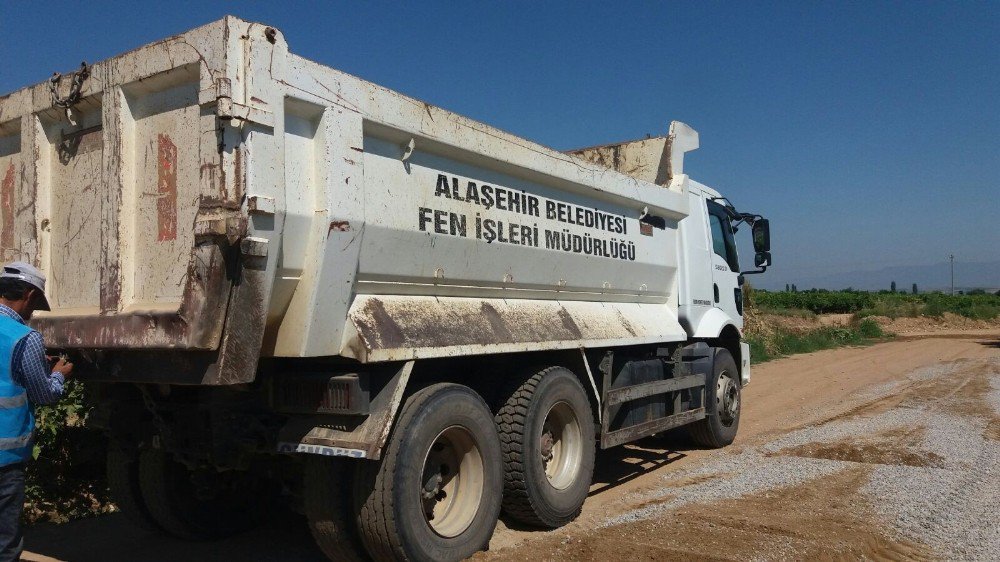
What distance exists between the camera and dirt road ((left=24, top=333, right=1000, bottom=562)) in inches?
187

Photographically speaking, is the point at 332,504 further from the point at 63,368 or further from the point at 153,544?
the point at 153,544

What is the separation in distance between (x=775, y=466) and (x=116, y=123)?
608cm

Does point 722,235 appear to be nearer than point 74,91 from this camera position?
No

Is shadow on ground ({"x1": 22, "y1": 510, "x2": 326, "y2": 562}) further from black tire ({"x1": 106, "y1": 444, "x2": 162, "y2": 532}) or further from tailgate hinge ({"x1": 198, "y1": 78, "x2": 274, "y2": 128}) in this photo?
tailgate hinge ({"x1": 198, "y1": 78, "x2": 274, "y2": 128})

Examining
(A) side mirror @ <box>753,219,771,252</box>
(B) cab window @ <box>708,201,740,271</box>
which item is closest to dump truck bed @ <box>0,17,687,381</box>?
(B) cab window @ <box>708,201,740,271</box>

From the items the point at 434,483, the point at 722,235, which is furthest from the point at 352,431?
the point at 722,235

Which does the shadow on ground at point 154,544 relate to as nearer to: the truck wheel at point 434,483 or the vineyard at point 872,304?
the truck wheel at point 434,483

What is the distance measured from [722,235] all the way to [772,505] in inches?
154

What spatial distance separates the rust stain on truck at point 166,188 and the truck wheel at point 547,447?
93.4 inches

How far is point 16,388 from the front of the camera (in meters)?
3.28

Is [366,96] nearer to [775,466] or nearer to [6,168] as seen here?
[6,168]

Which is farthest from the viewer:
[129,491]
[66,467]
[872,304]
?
Answer: [872,304]

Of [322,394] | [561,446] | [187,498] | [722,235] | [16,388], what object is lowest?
[187,498]

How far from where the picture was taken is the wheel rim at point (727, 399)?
8.26m
